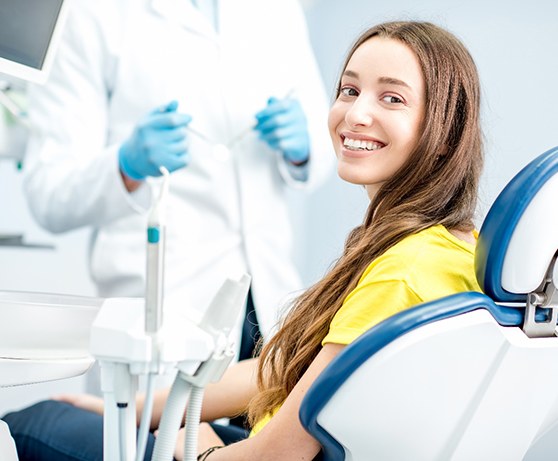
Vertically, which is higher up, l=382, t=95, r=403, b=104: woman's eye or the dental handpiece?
l=382, t=95, r=403, b=104: woman's eye

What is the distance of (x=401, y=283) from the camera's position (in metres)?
0.84

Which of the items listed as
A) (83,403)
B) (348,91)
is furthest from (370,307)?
(83,403)

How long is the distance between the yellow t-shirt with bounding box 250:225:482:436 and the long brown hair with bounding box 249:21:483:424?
7cm

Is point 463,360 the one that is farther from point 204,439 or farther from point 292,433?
point 204,439

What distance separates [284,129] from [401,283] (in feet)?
3.64

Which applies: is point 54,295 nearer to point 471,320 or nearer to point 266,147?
point 471,320

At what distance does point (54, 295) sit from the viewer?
1.01m

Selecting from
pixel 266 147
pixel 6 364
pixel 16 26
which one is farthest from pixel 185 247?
pixel 6 364

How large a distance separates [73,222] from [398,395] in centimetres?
128

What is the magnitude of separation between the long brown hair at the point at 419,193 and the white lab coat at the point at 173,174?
31.1 inches

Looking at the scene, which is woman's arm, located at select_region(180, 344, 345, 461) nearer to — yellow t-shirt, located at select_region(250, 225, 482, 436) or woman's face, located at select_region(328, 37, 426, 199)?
yellow t-shirt, located at select_region(250, 225, 482, 436)

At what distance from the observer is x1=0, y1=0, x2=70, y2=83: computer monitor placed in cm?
113

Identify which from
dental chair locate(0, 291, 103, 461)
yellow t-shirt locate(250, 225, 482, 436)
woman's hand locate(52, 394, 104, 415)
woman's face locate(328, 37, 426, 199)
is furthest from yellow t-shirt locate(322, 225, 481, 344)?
woman's hand locate(52, 394, 104, 415)

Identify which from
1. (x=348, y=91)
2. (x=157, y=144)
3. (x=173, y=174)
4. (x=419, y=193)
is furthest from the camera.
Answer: (x=173, y=174)
